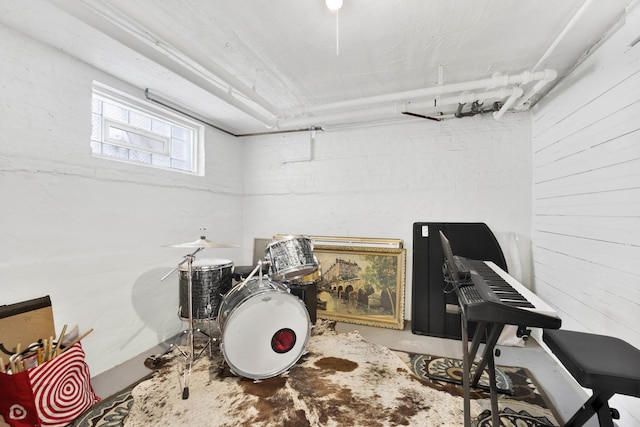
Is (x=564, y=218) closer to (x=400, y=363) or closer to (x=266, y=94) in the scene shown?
(x=400, y=363)

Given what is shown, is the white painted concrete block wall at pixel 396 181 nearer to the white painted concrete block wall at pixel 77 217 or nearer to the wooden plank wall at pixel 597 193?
the wooden plank wall at pixel 597 193

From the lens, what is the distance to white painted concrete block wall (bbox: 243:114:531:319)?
2.93m

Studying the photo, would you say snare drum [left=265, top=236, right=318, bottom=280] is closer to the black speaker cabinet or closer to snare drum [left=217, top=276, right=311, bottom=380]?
snare drum [left=217, top=276, right=311, bottom=380]

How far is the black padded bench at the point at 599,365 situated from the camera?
1.14 meters

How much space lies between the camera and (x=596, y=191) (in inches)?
73.2

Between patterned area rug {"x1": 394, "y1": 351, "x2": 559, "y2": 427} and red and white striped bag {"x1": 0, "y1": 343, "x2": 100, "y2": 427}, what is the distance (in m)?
2.38

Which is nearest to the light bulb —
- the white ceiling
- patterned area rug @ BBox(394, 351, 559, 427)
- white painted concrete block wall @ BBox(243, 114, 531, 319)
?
the white ceiling

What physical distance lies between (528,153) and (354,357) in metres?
2.73

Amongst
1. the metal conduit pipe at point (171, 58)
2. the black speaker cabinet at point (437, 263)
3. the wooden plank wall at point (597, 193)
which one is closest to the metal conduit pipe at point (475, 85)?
the wooden plank wall at point (597, 193)

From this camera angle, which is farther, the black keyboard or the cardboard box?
the cardboard box

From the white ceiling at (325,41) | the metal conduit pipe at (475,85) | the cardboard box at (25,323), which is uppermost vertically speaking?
Answer: the white ceiling at (325,41)

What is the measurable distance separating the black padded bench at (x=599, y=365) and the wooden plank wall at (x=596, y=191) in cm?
33

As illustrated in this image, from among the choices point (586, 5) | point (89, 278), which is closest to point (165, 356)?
point (89, 278)

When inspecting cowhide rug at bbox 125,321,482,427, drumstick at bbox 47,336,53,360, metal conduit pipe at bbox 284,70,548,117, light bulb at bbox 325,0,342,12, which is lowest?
cowhide rug at bbox 125,321,482,427
